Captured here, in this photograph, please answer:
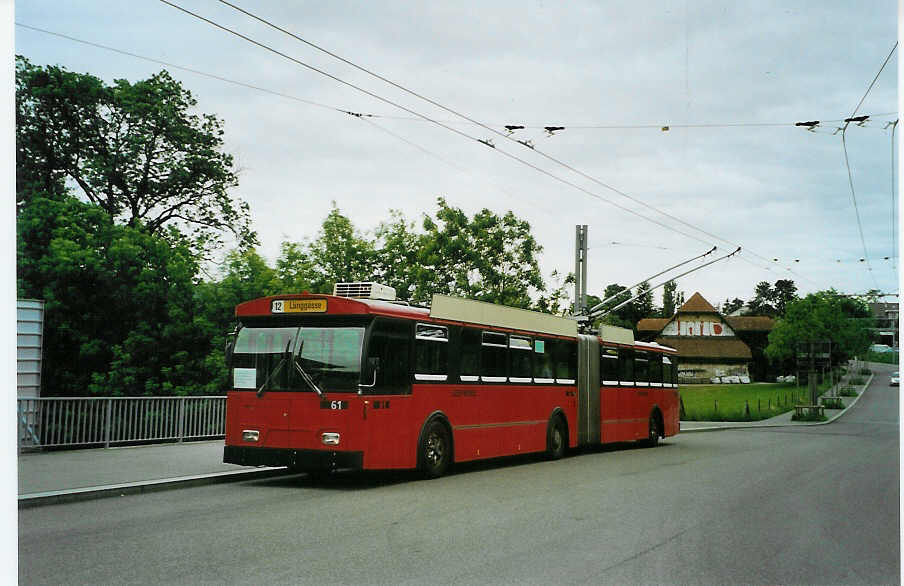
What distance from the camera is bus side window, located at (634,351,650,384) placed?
23.2 m

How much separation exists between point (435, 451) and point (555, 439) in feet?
15.9

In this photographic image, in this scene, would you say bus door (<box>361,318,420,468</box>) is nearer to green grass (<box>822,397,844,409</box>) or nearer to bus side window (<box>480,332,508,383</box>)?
bus side window (<box>480,332,508,383</box>)

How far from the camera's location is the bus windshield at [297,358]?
1294 cm

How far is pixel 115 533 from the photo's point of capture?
8.55 meters

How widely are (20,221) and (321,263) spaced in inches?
585

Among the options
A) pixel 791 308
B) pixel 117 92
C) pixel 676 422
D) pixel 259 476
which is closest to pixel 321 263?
pixel 117 92

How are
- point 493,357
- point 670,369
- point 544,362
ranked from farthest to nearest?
point 670,369 → point 544,362 → point 493,357

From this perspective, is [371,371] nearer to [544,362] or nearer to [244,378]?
[244,378]

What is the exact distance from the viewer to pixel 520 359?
1731cm

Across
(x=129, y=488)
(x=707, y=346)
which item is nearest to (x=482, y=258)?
(x=129, y=488)

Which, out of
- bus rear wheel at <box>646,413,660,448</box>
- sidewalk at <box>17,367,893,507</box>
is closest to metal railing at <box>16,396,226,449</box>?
sidewalk at <box>17,367,893,507</box>

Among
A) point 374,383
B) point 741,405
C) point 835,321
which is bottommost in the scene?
point 741,405

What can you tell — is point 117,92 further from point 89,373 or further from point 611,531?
point 611,531

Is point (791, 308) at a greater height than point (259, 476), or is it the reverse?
point (791, 308)
